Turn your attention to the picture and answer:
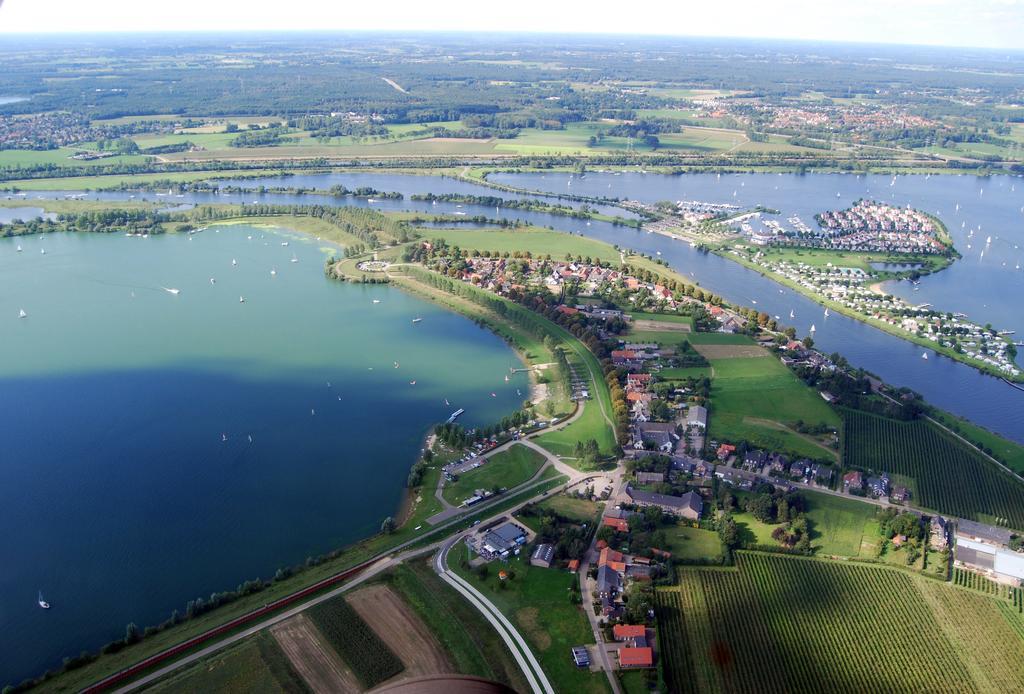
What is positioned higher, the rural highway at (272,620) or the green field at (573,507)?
the green field at (573,507)

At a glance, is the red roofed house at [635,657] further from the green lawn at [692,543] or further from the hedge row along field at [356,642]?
the hedge row along field at [356,642]

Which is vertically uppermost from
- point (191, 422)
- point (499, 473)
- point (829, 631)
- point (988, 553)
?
point (191, 422)

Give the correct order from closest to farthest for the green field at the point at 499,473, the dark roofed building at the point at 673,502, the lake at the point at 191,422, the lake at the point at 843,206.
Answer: the lake at the point at 191,422
the dark roofed building at the point at 673,502
the green field at the point at 499,473
the lake at the point at 843,206

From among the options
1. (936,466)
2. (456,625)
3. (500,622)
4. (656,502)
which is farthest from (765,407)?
(456,625)

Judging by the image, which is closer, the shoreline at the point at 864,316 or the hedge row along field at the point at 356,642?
the hedge row along field at the point at 356,642

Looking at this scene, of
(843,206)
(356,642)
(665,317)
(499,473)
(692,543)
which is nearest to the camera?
(356,642)

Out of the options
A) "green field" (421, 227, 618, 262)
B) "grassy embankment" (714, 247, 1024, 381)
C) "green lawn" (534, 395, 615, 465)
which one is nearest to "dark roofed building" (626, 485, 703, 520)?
"green lawn" (534, 395, 615, 465)

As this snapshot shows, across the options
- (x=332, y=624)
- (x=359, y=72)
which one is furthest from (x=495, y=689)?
(x=359, y=72)

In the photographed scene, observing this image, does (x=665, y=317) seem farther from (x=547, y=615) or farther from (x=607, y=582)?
(x=547, y=615)

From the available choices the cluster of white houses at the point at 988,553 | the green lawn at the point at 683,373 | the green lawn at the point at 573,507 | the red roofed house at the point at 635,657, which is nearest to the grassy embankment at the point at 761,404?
the green lawn at the point at 683,373
